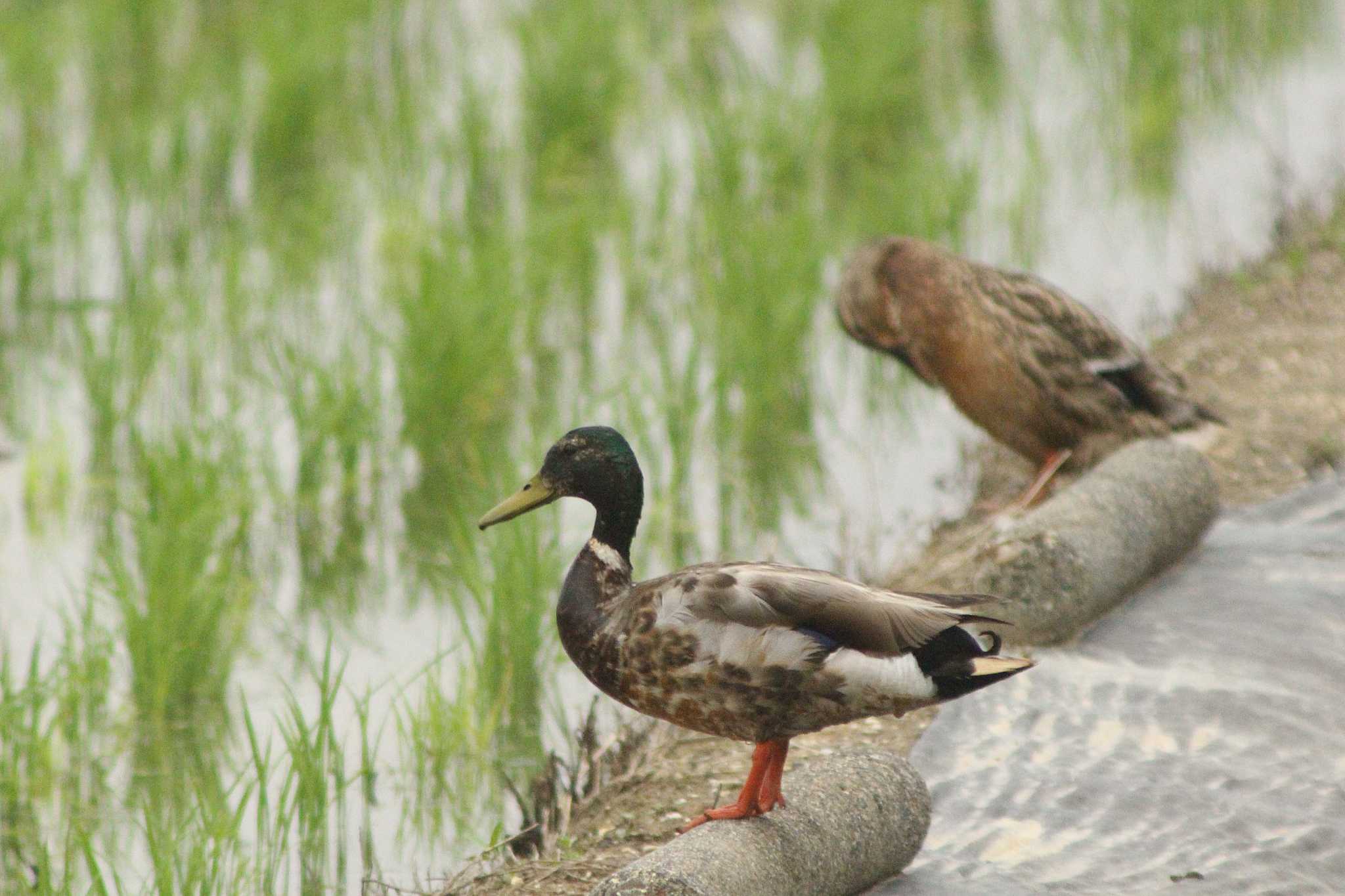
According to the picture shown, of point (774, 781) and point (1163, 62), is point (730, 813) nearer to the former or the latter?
point (774, 781)

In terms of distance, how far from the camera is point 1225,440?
465 cm

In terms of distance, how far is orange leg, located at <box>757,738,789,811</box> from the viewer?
2.75m

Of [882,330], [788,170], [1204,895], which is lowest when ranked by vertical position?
[1204,895]

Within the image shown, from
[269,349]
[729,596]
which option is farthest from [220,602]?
[729,596]

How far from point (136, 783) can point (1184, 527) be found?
7.04 feet

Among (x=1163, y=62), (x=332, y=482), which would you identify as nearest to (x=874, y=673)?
(x=332, y=482)

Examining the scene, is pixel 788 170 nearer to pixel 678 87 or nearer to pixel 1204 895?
pixel 678 87

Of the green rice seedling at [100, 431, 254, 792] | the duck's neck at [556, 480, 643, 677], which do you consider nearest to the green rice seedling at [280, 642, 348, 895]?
the green rice seedling at [100, 431, 254, 792]

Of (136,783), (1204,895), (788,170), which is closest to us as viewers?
(1204,895)

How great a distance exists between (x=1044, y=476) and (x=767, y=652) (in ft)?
6.36

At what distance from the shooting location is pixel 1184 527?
395 centimetres

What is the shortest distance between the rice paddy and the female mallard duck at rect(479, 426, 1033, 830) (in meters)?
0.63

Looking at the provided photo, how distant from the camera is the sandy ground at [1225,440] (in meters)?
3.17

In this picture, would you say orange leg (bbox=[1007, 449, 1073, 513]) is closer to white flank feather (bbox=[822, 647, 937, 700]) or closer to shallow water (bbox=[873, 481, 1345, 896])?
shallow water (bbox=[873, 481, 1345, 896])
